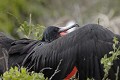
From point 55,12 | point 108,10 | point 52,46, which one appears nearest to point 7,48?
point 52,46

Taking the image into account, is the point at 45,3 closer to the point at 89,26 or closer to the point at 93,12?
the point at 93,12

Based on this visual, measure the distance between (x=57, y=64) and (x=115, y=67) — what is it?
0.63 meters

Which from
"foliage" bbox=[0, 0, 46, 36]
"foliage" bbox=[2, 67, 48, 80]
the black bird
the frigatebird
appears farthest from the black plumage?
"foliage" bbox=[0, 0, 46, 36]

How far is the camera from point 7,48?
328 inches

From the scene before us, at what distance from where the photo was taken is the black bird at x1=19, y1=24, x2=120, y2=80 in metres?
7.49

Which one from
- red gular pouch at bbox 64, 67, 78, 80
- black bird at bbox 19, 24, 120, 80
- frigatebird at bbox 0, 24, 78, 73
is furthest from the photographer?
frigatebird at bbox 0, 24, 78, 73

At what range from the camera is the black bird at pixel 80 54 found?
7492 mm

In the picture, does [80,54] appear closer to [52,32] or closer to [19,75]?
[19,75]

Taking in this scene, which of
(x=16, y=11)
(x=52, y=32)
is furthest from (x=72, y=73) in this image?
(x=16, y=11)

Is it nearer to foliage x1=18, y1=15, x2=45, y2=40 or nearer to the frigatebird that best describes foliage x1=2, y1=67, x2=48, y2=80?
the frigatebird

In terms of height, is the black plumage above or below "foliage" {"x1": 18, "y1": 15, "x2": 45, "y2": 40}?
below

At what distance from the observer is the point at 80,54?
24.7 feet

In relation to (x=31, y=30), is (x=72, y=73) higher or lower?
lower

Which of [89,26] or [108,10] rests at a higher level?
[108,10]
